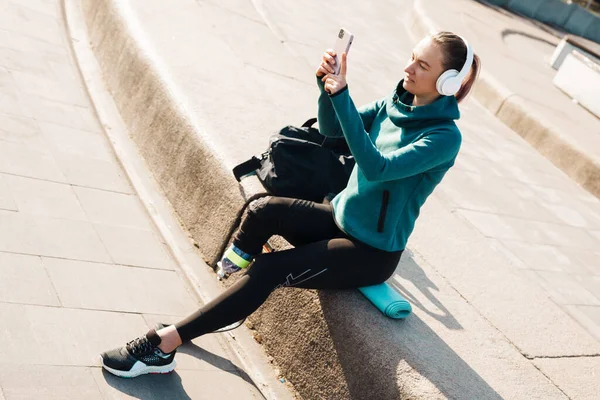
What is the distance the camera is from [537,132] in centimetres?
973

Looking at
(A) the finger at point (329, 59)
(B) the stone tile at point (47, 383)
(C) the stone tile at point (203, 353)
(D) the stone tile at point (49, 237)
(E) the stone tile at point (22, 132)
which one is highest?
(A) the finger at point (329, 59)

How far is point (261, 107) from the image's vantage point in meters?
5.72

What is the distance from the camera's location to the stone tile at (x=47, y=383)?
3.14 m

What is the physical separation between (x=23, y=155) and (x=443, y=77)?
303cm

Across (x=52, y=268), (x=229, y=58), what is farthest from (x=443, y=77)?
(x=229, y=58)

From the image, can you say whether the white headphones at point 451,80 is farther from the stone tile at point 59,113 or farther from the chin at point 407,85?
the stone tile at point 59,113

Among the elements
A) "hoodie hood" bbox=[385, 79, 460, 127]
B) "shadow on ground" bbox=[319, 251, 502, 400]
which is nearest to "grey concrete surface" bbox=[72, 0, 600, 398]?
"shadow on ground" bbox=[319, 251, 502, 400]

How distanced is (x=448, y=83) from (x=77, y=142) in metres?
3.23

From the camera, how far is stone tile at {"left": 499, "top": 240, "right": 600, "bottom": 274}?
242 inches

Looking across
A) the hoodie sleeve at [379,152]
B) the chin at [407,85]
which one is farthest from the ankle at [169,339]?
the chin at [407,85]

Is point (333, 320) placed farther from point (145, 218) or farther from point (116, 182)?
point (116, 182)

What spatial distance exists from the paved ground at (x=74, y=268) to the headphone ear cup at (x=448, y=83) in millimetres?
1789

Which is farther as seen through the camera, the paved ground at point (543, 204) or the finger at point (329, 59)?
the paved ground at point (543, 204)

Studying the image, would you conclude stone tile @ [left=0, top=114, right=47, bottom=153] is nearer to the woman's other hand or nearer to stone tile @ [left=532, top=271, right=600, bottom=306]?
the woman's other hand
